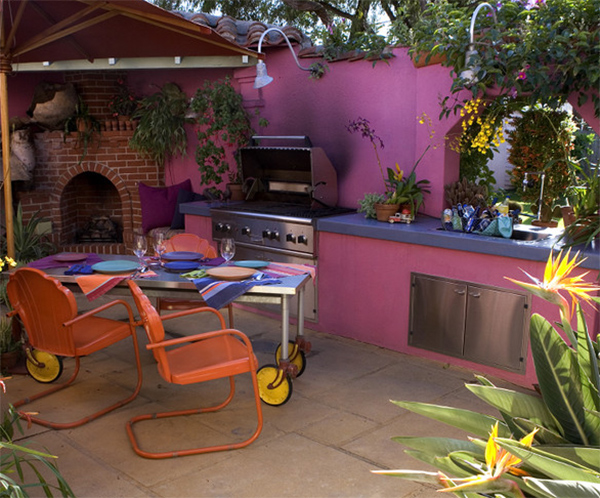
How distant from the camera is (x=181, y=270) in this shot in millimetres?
4137

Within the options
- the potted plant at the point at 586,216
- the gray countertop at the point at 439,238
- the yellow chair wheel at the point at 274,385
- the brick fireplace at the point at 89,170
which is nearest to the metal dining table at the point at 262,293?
the yellow chair wheel at the point at 274,385

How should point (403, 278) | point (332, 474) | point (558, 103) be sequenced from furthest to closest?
point (403, 278)
point (558, 103)
point (332, 474)

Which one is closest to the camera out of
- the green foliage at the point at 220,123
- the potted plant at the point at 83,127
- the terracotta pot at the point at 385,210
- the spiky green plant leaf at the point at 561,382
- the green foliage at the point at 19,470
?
the spiky green plant leaf at the point at 561,382

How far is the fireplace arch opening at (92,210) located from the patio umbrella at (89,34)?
10.0ft

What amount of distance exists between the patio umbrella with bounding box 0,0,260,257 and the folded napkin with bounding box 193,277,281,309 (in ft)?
3.94

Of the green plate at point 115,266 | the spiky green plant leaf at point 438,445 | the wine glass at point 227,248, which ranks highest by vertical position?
the spiky green plant leaf at point 438,445

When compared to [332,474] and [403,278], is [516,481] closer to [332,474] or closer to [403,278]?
[332,474]

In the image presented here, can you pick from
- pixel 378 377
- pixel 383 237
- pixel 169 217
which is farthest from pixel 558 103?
pixel 169 217

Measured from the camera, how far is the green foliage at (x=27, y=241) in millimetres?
6680

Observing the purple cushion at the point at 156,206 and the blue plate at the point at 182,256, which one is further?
the purple cushion at the point at 156,206

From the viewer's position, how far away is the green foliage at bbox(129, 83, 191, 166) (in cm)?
731

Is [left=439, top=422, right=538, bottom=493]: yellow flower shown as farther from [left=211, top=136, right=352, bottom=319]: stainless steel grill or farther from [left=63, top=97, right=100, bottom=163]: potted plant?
[left=63, top=97, right=100, bottom=163]: potted plant

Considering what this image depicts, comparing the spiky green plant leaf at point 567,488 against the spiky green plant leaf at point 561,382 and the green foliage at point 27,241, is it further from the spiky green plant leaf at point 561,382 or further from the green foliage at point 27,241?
the green foliage at point 27,241

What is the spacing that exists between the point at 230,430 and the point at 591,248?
8.07 feet
